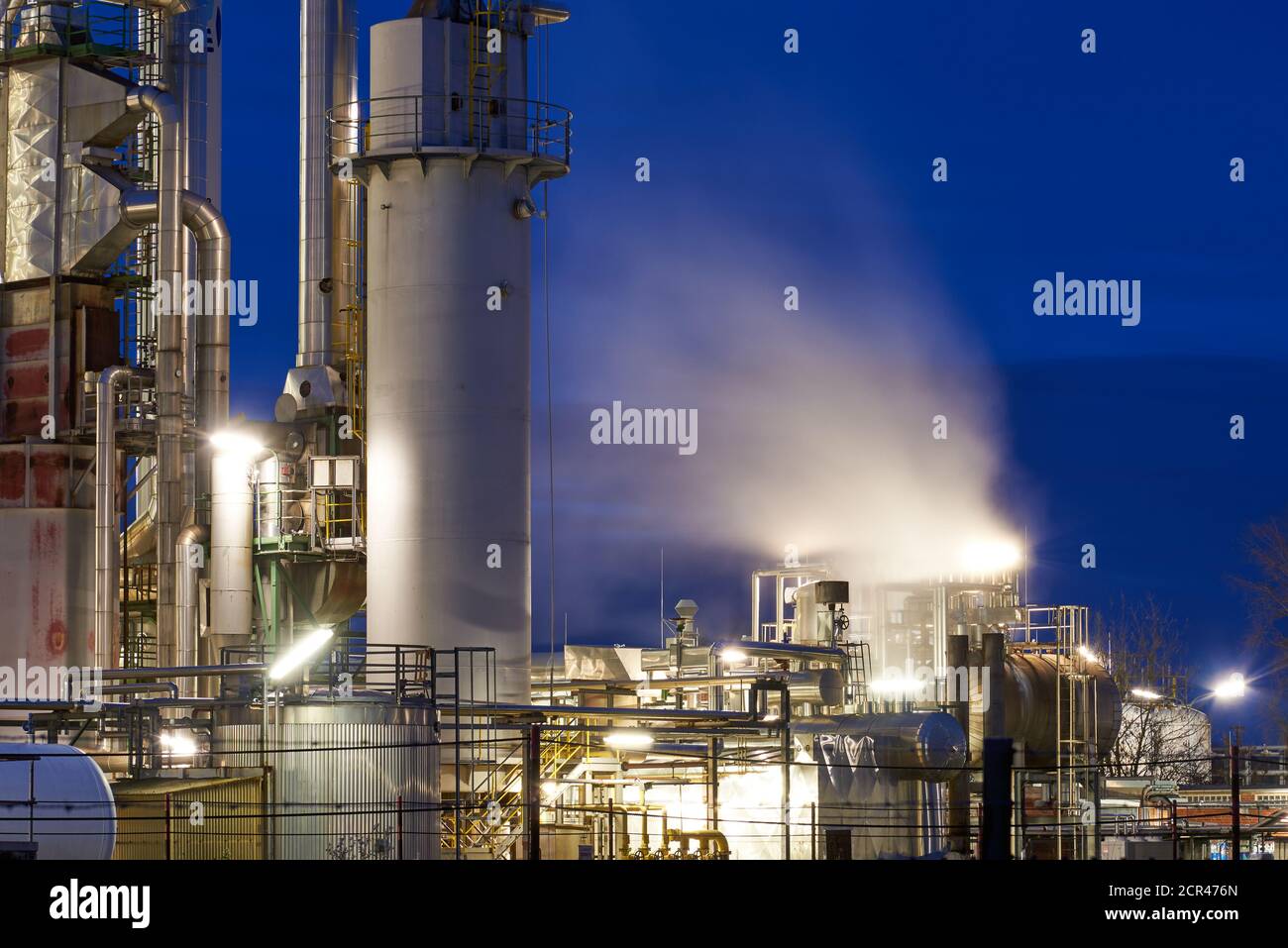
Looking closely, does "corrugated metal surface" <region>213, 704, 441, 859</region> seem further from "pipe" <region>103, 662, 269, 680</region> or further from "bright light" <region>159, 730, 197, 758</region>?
"bright light" <region>159, 730, 197, 758</region>

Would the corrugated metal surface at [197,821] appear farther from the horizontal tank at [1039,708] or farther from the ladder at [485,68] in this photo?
the horizontal tank at [1039,708]

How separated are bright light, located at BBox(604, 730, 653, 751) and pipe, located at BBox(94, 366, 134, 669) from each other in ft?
39.6

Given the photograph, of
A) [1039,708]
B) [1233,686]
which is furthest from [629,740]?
[1233,686]

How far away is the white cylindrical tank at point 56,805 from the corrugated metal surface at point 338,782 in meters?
4.73

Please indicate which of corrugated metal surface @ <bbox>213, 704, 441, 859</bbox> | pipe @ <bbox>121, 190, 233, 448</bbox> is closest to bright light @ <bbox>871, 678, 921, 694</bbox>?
pipe @ <bbox>121, 190, 233, 448</bbox>

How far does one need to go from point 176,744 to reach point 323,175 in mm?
16991

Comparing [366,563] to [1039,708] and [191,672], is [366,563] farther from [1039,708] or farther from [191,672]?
[1039,708]

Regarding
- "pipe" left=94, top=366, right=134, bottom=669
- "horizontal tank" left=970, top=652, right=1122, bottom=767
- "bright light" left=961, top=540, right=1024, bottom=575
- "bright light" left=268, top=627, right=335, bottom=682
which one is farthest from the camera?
"bright light" left=961, top=540, right=1024, bottom=575

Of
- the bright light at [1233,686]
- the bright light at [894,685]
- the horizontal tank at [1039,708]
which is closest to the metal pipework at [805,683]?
the bright light at [894,685]

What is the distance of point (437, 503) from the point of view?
39.0 meters

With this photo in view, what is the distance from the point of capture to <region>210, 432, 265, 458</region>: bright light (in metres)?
43.2

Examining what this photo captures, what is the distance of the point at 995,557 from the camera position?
60281 millimetres

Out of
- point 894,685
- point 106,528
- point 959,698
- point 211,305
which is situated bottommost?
point 959,698

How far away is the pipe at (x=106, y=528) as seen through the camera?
140 ft
